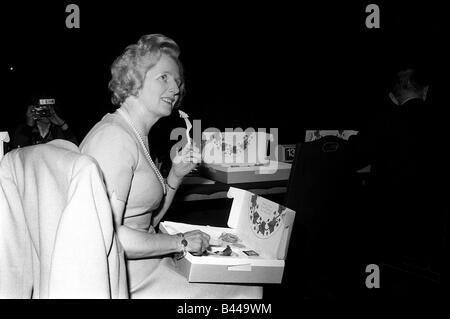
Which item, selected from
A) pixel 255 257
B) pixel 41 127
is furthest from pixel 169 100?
pixel 41 127

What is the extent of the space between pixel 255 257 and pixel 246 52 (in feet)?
10.9

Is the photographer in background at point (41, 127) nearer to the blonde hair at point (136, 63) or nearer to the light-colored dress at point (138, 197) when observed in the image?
the blonde hair at point (136, 63)

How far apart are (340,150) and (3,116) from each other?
619cm

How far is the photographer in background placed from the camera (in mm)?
3477

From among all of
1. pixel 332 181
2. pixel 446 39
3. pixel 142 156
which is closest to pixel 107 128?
pixel 142 156

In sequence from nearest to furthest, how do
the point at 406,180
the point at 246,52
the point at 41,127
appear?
the point at 406,180
the point at 41,127
the point at 246,52

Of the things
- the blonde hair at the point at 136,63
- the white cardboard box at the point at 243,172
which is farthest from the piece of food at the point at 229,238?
the white cardboard box at the point at 243,172

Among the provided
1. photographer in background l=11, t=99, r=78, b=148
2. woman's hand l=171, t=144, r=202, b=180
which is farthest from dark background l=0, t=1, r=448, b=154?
woman's hand l=171, t=144, r=202, b=180

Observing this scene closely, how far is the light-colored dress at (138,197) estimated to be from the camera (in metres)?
1.30

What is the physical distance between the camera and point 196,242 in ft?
4.66

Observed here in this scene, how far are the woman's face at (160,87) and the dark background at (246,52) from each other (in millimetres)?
2716

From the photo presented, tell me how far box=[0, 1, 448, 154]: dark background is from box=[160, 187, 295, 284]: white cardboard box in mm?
2810

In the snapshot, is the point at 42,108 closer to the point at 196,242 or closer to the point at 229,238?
→ the point at 229,238

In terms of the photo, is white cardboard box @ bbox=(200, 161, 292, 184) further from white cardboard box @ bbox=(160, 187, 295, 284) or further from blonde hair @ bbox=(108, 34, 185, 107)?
blonde hair @ bbox=(108, 34, 185, 107)
